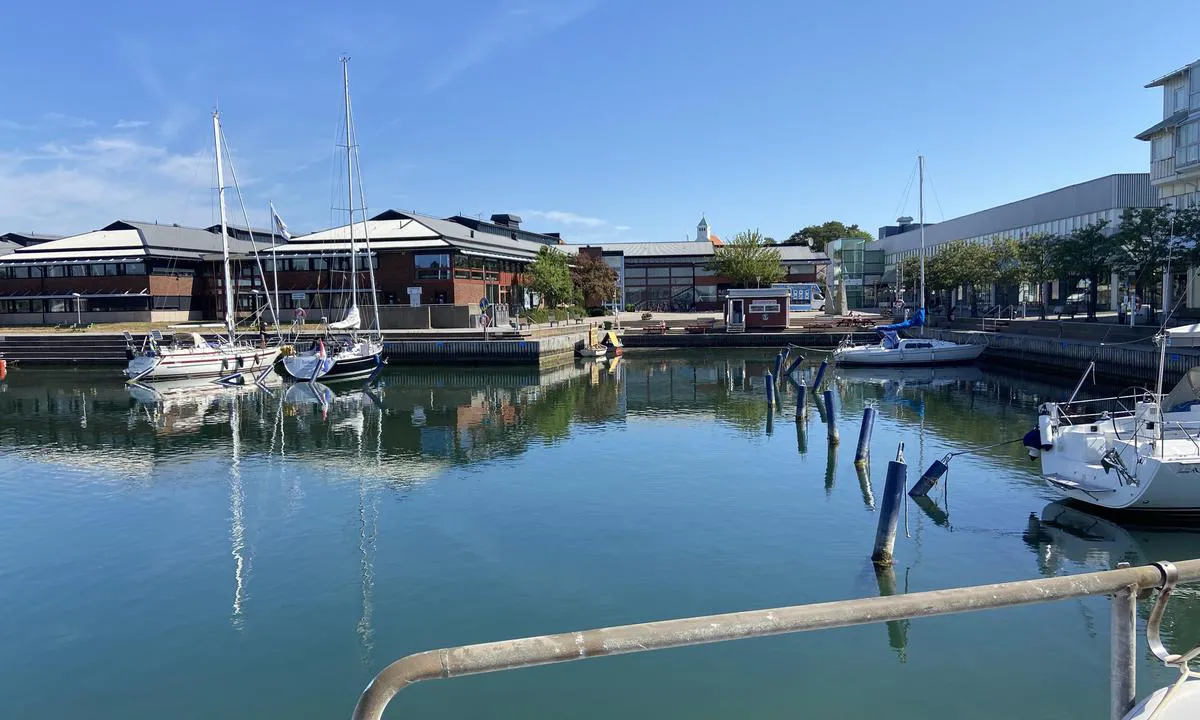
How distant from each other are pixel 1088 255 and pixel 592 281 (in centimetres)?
4723

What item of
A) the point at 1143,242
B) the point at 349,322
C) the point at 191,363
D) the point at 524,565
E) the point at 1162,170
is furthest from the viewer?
the point at 1162,170

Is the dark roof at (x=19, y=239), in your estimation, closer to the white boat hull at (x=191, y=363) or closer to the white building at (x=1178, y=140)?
the white boat hull at (x=191, y=363)

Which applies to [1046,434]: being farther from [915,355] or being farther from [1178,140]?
[1178,140]

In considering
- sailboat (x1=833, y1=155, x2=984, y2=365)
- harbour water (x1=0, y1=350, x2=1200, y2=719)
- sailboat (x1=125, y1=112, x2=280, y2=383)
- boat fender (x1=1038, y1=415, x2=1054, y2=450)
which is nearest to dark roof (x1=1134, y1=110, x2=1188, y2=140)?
sailboat (x1=833, y1=155, x2=984, y2=365)

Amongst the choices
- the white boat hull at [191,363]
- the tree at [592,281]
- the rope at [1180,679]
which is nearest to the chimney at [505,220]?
the tree at [592,281]

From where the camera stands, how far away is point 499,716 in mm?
10992

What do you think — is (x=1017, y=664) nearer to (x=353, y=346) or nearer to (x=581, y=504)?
(x=581, y=504)

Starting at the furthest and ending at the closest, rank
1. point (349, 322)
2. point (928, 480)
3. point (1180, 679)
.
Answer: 1. point (349, 322)
2. point (928, 480)
3. point (1180, 679)

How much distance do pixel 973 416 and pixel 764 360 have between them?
989 inches

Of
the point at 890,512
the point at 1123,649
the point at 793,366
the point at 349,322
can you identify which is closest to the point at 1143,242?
the point at 793,366

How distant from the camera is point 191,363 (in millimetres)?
48969

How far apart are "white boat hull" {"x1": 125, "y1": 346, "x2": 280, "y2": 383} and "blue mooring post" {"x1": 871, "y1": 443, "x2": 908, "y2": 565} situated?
43648mm

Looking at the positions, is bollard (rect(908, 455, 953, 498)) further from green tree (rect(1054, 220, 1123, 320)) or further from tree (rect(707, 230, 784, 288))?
tree (rect(707, 230, 784, 288))

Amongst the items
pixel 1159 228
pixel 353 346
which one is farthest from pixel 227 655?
pixel 1159 228
